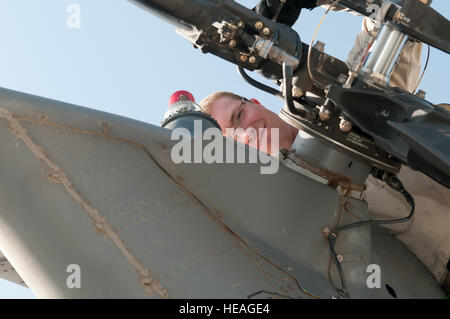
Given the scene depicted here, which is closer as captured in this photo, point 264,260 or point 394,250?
point 264,260

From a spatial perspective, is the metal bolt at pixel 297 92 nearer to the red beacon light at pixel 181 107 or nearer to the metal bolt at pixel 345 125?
the metal bolt at pixel 345 125

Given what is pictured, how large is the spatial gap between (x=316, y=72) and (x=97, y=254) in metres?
1.44

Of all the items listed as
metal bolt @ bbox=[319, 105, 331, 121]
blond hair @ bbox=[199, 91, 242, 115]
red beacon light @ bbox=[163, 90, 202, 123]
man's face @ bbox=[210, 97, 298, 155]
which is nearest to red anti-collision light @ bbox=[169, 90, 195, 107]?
red beacon light @ bbox=[163, 90, 202, 123]

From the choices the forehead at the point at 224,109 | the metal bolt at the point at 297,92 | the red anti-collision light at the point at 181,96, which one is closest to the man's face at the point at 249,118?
the forehead at the point at 224,109

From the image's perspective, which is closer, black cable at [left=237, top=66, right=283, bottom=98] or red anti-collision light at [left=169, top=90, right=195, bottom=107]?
black cable at [left=237, top=66, right=283, bottom=98]

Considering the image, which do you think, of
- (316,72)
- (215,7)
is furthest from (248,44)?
(316,72)

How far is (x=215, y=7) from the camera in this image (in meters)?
2.42

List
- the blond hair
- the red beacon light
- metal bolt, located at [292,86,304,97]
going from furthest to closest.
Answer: the blond hair < the red beacon light < metal bolt, located at [292,86,304,97]

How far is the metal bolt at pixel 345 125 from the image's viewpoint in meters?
2.57

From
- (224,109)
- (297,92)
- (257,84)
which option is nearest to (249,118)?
(224,109)

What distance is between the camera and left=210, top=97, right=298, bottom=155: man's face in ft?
13.4

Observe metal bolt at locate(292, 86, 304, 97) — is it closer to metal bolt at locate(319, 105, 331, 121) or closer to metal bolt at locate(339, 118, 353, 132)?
metal bolt at locate(319, 105, 331, 121)

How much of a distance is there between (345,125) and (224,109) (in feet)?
6.47
